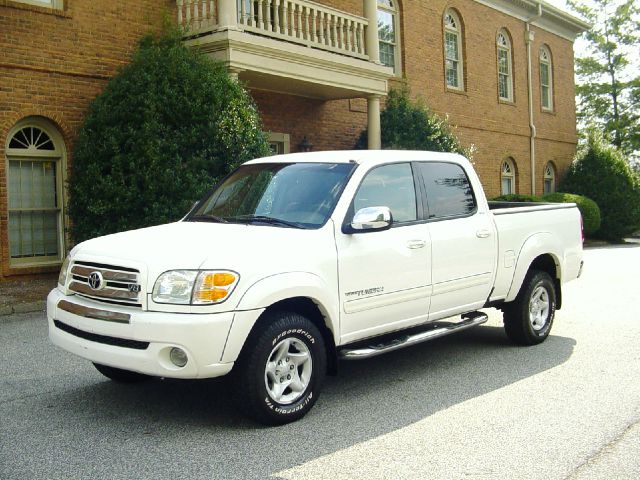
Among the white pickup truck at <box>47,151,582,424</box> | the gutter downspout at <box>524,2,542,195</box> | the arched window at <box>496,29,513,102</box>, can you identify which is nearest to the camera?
the white pickup truck at <box>47,151,582,424</box>

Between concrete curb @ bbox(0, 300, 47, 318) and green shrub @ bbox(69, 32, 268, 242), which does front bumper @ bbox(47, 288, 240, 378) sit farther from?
green shrub @ bbox(69, 32, 268, 242)

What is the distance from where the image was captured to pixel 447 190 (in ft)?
22.2

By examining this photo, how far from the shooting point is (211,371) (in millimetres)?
4652

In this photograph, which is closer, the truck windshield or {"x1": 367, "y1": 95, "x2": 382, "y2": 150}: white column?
the truck windshield

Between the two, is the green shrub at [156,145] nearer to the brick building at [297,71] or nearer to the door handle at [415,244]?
the brick building at [297,71]

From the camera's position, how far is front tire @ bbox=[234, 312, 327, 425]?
15.8 feet

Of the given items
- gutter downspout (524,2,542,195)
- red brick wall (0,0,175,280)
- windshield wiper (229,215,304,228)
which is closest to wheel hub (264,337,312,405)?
windshield wiper (229,215,304,228)

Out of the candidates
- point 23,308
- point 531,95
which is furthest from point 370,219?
point 531,95

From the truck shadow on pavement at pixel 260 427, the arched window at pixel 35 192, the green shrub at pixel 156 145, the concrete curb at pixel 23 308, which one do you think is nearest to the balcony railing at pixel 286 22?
the green shrub at pixel 156 145

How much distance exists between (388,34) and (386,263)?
657 inches

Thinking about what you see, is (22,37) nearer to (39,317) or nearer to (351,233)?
(39,317)

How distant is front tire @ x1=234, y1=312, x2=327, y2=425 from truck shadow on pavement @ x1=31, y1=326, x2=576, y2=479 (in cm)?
13

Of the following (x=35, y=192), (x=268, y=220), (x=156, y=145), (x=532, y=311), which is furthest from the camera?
(x=35, y=192)

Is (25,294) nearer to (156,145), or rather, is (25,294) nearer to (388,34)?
(156,145)
